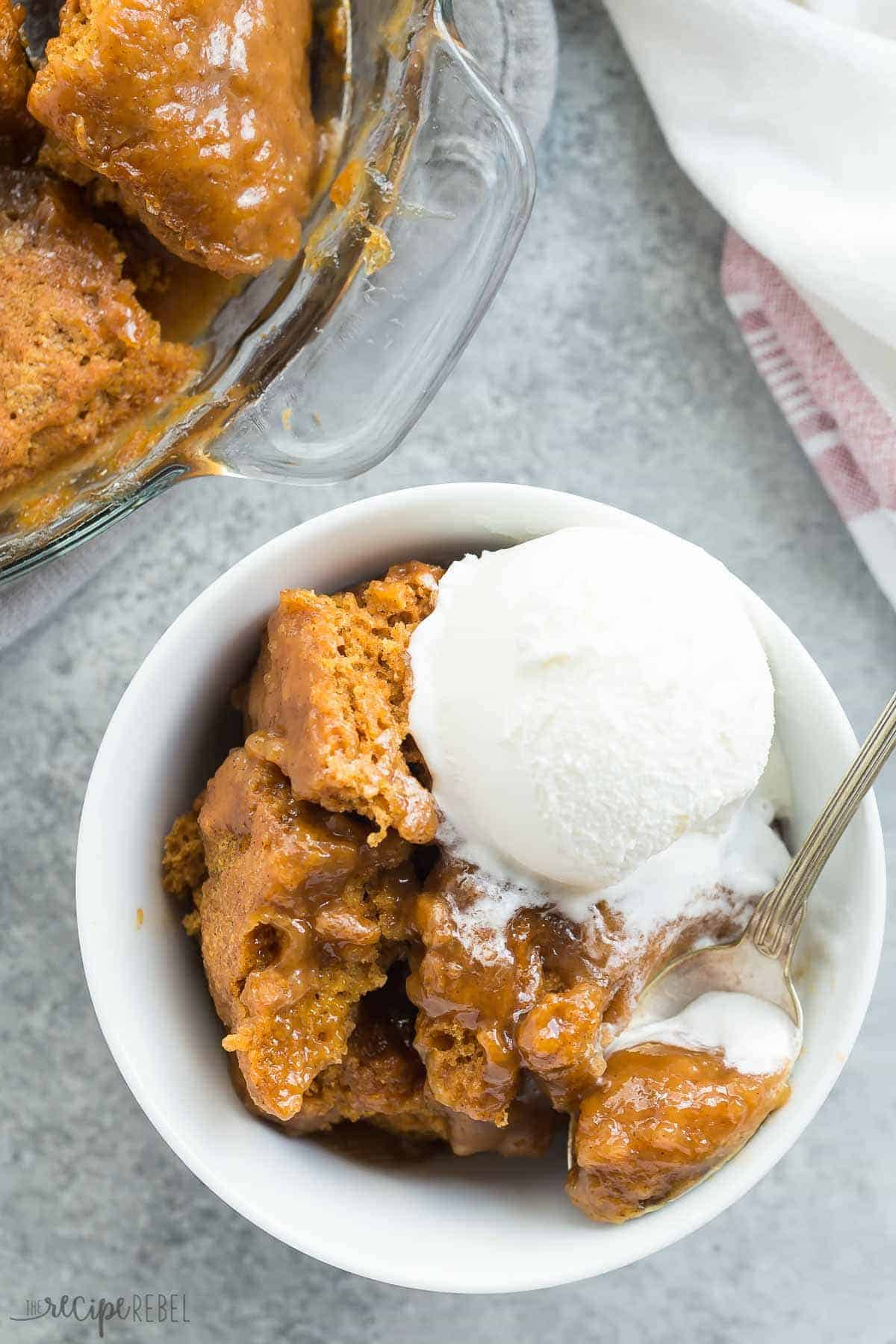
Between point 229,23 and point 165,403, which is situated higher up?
point 229,23

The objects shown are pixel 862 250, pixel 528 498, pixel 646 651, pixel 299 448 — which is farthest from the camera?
pixel 862 250

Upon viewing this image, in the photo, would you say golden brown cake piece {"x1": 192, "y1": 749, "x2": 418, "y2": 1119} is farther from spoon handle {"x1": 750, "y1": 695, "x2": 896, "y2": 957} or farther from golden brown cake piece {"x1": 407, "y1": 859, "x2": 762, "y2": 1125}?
spoon handle {"x1": 750, "y1": 695, "x2": 896, "y2": 957}

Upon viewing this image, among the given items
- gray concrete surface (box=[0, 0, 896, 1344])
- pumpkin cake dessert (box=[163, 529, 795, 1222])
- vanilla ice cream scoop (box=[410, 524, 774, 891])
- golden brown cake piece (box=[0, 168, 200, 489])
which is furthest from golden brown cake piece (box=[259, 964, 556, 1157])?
golden brown cake piece (box=[0, 168, 200, 489])

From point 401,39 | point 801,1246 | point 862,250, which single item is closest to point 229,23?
point 401,39

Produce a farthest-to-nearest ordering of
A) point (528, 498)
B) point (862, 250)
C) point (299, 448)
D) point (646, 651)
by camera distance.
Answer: point (862, 250), point (299, 448), point (528, 498), point (646, 651)

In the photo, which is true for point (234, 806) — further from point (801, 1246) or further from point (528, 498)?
point (801, 1246)

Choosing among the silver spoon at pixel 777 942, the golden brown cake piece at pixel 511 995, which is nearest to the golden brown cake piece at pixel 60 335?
the golden brown cake piece at pixel 511 995
